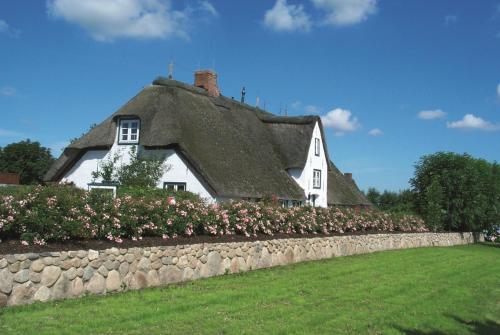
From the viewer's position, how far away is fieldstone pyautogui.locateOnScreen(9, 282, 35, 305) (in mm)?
8453

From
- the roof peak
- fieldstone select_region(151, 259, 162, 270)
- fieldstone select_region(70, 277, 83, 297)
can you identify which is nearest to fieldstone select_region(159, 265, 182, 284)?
fieldstone select_region(151, 259, 162, 270)

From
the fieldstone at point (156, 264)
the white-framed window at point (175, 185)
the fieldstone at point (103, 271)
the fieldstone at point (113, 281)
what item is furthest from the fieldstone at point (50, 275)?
the white-framed window at point (175, 185)

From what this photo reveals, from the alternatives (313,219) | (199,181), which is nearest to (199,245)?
(313,219)

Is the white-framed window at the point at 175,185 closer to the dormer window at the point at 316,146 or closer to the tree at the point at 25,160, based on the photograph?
the dormer window at the point at 316,146

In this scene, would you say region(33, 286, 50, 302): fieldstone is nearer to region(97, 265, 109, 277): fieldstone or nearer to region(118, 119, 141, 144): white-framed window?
region(97, 265, 109, 277): fieldstone

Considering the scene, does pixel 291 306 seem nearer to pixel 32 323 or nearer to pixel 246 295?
pixel 246 295

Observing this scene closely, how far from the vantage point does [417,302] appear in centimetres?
1052

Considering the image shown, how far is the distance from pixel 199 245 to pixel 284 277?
7.14 feet

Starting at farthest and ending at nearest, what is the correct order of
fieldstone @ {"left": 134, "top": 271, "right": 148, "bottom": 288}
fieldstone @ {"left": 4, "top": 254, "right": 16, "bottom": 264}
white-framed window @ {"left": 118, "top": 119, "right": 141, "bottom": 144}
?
white-framed window @ {"left": 118, "top": 119, "right": 141, "bottom": 144}, fieldstone @ {"left": 134, "top": 271, "right": 148, "bottom": 288}, fieldstone @ {"left": 4, "top": 254, "right": 16, "bottom": 264}

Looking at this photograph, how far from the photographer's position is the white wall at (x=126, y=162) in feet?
78.7

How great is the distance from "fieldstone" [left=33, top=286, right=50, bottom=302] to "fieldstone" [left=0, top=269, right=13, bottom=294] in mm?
496

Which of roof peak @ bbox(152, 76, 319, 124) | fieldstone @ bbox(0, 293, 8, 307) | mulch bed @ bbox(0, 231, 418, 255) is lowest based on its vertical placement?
fieldstone @ bbox(0, 293, 8, 307)

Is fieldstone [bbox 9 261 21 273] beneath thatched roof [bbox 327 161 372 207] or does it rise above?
beneath

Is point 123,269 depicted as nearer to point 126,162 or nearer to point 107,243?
point 107,243
